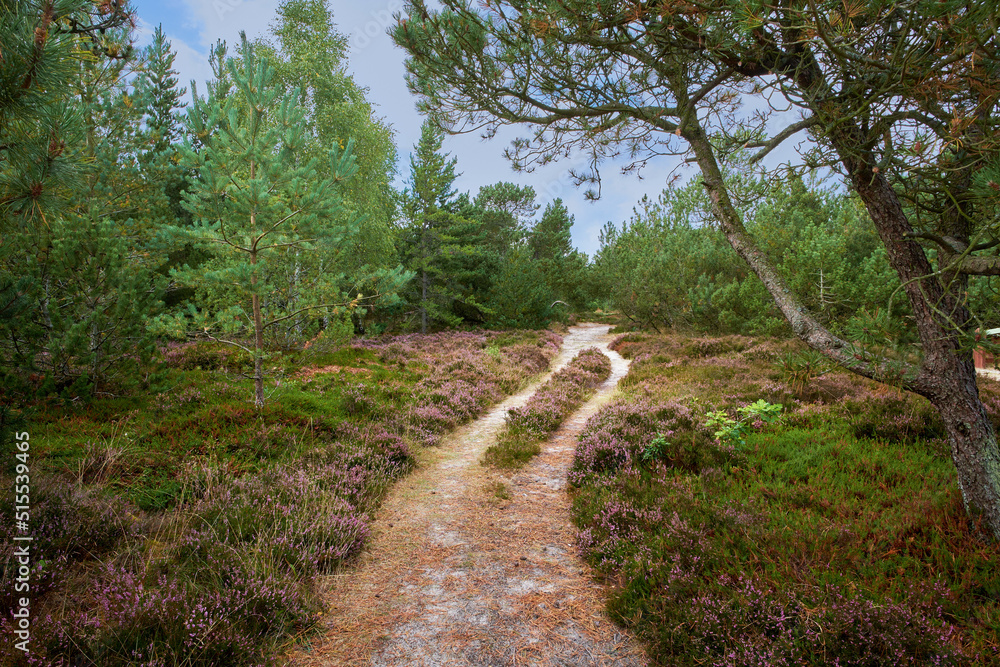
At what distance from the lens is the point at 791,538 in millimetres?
3342

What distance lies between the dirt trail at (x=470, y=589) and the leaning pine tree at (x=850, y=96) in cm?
292

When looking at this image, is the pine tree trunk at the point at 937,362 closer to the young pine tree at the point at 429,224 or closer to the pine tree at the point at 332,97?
the pine tree at the point at 332,97

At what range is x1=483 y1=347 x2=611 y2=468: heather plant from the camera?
251 inches

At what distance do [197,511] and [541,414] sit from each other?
566 cm

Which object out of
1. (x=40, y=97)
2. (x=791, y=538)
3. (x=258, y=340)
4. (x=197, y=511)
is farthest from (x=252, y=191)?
(x=791, y=538)

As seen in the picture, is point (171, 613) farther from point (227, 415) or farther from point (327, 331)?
point (327, 331)

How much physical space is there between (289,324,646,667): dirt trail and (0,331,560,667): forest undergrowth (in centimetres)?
30

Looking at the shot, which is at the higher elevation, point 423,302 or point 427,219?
point 427,219

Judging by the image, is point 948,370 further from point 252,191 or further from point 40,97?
point 252,191

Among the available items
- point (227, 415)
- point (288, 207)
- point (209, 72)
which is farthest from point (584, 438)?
point (209, 72)

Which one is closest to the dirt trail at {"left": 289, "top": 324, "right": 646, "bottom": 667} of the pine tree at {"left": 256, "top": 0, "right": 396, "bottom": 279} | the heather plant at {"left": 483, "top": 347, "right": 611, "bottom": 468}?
the heather plant at {"left": 483, "top": 347, "right": 611, "bottom": 468}

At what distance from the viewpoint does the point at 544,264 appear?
111 feet

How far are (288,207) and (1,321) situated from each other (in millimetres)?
4393

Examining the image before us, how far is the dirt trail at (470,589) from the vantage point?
2729mm
